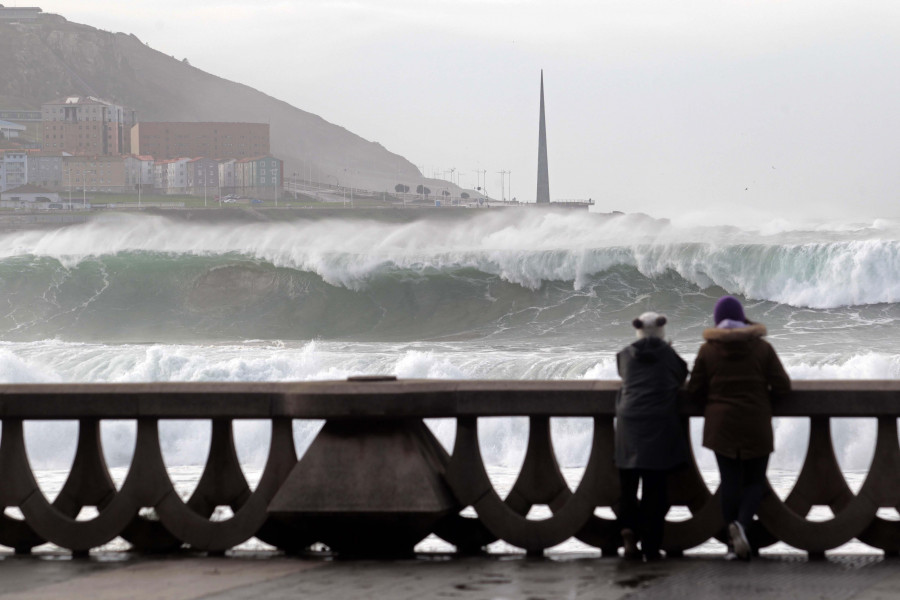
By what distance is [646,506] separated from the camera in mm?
5652

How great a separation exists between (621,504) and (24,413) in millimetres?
2761

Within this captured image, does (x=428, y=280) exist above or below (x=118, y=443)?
above

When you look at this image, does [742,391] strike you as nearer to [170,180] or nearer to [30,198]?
[30,198]

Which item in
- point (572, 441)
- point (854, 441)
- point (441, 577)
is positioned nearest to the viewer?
point (441, 577)

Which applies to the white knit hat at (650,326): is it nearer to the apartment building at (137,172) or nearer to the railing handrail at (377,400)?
the railing handrail at (377,400)

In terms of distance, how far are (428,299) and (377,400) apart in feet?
120

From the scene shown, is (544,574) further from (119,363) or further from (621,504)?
(119,363)

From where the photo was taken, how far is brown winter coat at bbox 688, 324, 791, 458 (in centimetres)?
565

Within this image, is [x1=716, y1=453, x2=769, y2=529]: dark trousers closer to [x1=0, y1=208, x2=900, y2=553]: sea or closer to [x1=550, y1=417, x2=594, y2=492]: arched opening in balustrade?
[x1=550, y1=417, x2=594, y2=492]: arched opening in balustrade

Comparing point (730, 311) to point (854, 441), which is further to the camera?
point (854, 441)

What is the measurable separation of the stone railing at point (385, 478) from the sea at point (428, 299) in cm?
1170

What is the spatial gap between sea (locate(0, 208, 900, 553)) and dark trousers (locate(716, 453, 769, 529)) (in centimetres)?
1301

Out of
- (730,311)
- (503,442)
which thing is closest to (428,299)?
(503,442)

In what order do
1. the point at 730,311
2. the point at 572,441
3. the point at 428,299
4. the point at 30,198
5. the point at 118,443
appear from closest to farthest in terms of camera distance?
the point at 730,311 → the point at 572,441 → the point at 118,443 → the point at 428,299 → the point at 30,198
